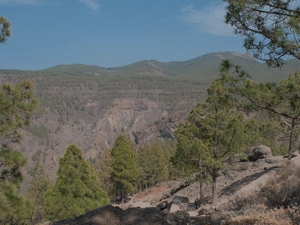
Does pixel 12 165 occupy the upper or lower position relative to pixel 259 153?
upper

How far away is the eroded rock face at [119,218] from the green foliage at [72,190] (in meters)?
9.10

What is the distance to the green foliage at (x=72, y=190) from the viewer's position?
48.5 ft

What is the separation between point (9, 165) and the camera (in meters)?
7.55

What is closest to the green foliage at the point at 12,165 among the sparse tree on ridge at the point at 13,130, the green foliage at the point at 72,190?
the sparse tree on ridge at the point at 13,130

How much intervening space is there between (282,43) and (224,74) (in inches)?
65.7

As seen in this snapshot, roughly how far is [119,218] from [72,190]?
1031 centimetres

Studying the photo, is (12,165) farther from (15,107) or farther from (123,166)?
(123,166)

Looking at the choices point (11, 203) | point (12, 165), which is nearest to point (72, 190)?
point (11, 203)

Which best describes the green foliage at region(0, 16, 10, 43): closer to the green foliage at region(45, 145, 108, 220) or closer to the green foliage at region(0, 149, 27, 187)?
the green foliage at region(0, 149, 27, 187)

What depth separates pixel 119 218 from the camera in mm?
5770

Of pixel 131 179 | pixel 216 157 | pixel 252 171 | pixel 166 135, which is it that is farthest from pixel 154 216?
pixel 166 135

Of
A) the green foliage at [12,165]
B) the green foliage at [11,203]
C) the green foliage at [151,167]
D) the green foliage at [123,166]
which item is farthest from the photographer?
the green foliage at [151,167]

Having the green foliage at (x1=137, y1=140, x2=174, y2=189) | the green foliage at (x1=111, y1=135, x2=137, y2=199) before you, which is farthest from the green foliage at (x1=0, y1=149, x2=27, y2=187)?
the green foliage at (x1=137, y1=140, x2=174, y2=189)

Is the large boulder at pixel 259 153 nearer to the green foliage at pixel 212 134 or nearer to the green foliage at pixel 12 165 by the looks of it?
the green foliage at pixel 212 134
